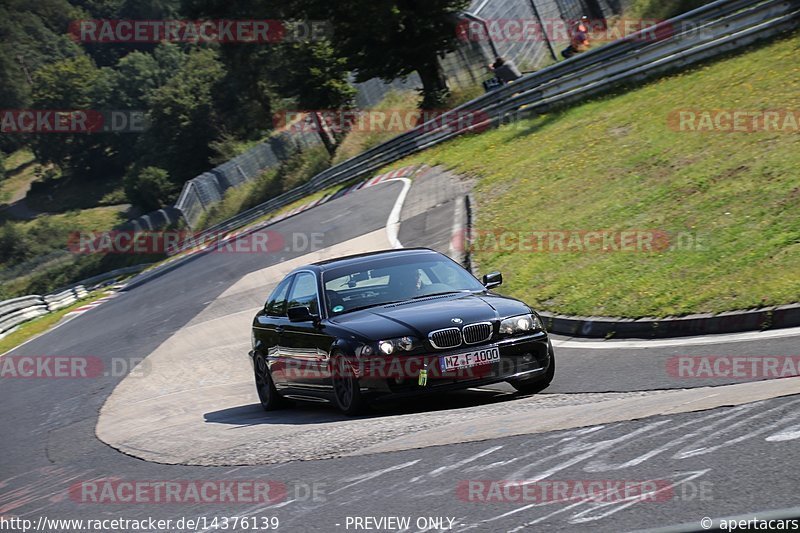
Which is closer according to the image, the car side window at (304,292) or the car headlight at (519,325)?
the car headlight at (519,325)

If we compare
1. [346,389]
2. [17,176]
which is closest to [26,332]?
[346,389]

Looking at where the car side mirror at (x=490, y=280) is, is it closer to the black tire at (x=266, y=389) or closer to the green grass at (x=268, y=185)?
the black tire at (x=266, y=389)

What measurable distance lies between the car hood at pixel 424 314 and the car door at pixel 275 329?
1.34m

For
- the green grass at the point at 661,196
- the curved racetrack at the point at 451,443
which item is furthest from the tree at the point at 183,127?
the curved racetrack at the point at 451,443

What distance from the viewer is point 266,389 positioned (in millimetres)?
11438

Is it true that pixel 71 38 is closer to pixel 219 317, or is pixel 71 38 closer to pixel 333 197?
pixel 333 197

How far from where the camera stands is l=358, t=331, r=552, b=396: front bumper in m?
8.73

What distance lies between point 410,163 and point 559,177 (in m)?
13.3

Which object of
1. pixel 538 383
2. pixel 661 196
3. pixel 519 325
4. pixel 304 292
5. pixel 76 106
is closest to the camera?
pixel 519 325

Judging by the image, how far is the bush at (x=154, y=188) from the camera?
3319 inches

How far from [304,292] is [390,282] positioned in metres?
1.03

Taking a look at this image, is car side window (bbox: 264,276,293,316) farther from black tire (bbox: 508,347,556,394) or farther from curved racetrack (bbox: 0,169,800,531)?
black tire (bbox: 508,347,556,394)

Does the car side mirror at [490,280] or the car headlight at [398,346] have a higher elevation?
the car headlight at [398,346]

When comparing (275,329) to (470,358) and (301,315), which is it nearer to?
(301,315)
